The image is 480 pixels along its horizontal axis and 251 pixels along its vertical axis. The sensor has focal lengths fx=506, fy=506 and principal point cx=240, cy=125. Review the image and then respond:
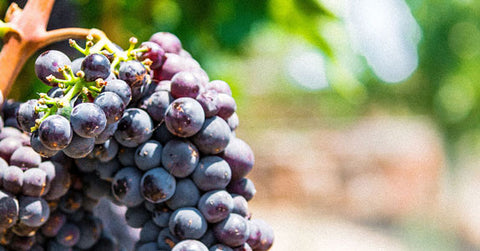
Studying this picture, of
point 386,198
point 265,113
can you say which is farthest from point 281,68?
point 386,198

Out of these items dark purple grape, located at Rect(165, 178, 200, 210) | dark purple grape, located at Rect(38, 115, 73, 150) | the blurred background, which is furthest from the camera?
the blurred background

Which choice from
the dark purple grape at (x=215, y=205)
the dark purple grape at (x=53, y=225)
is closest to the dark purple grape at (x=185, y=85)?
the dark purple grape at (x=215, y=205)

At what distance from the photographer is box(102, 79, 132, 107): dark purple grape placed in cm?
45

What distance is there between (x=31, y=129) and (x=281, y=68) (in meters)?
11.0

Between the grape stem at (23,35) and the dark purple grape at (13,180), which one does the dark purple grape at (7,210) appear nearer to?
the dark purple grape at (13,180)

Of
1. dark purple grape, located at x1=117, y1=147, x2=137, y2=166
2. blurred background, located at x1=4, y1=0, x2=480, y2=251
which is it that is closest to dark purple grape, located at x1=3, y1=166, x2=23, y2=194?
dark purple grape, located at x1=117, y1=147, x2=137, y2=166

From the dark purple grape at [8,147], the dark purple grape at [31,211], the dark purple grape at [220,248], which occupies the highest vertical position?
the dark purple grape at [220,248]

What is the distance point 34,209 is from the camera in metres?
0.51

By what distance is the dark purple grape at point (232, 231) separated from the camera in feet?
1.63

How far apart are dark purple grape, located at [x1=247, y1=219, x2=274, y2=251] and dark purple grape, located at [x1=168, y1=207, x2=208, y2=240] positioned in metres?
0.06

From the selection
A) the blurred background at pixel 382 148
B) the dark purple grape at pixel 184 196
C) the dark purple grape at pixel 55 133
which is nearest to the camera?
the dark purple grape at pixel 55 133

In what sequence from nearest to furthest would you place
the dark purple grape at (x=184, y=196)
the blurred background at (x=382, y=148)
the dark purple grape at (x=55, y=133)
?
the dark purple grape at (x=55, y=133)
the dark purple grape at (x=184, y=196)
the blurred background at (x=382, y=148)

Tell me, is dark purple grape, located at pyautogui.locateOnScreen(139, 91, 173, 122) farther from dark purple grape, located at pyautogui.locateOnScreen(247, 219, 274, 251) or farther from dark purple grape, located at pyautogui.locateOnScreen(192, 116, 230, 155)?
dark purple grape, located at pyautogui.locateOnScreen(247, 219, 274, 251)

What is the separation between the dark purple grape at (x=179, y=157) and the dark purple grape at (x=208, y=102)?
0.04 meters
